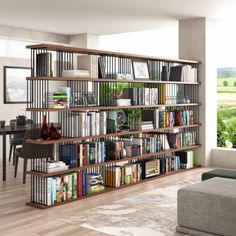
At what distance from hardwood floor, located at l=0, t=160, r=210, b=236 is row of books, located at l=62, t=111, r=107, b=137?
33.1 inches

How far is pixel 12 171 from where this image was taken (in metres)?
7.13

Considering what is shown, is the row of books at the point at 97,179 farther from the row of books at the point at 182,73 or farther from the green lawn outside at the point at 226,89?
the green lawn outside at the point at 226,89

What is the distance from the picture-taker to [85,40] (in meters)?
9.39

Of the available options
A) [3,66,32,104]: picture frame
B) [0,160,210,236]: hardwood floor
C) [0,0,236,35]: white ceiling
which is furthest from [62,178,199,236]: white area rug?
[3,66,32,104]: picture frame

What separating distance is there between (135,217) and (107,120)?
1.74 m

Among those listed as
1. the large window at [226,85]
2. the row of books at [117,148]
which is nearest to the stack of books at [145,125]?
the row of books at [117,148]

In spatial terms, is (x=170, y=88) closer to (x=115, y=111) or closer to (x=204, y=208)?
(x=115, y=111)

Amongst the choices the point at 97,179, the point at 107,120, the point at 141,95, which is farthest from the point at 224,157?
the point at 97,179

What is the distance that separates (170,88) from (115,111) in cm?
139

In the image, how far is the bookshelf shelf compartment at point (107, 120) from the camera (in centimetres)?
497

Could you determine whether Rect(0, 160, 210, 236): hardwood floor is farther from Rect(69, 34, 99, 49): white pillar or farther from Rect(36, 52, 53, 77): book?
Rect(69, 34, 99, 49): white pillar

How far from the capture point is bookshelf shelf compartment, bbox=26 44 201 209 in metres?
4.97

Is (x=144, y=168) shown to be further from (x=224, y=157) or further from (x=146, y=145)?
(x=224, y=157)

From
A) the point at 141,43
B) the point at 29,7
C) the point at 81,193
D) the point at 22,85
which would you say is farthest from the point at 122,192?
the point at 141,43
